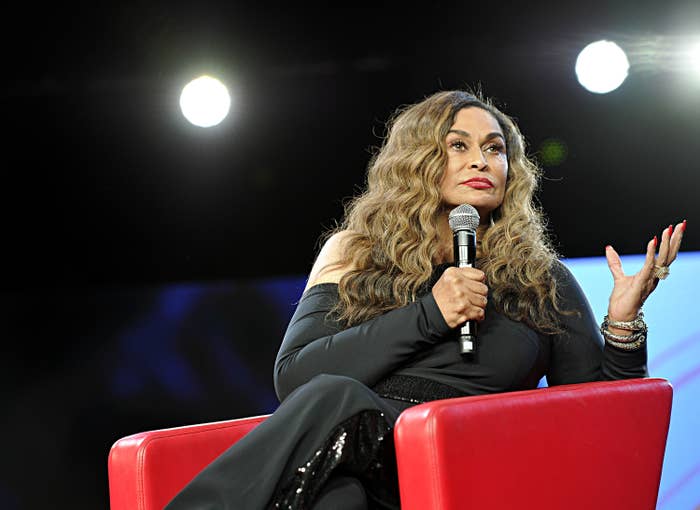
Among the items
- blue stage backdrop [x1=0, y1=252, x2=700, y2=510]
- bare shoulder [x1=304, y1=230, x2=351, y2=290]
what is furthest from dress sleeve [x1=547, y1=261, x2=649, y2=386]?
blue stage backdrop [x1=0, y1=252, x2=700, y2=510]

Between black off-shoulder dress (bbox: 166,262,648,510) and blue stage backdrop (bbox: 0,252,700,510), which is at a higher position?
black off-shoulder dress (bbox: 166,262,648,510)

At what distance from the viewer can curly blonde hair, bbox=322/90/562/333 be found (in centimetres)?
200

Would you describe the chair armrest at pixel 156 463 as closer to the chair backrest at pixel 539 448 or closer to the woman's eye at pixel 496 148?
the chair backrest at pixel 539 448

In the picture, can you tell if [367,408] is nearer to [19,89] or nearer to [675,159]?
[675,159]

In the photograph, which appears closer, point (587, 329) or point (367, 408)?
point (367, 408)

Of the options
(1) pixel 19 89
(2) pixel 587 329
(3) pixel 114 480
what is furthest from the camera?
(1) pixel 19 89

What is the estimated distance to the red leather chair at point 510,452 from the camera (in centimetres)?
138

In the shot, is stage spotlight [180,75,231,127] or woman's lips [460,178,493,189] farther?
stage spotlight [180,75,231,127]

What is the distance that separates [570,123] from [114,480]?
1.87m

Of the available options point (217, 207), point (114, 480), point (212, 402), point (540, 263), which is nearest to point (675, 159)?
point (540, 263)

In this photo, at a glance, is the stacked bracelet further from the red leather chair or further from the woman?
the red leather chair

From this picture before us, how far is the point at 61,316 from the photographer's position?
125 inches

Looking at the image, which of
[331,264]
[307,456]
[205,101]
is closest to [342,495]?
[307,456]

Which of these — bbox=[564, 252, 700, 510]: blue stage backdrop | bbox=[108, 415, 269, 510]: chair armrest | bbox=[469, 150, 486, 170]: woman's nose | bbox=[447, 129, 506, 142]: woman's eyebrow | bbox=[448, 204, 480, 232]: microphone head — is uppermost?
bbox=[447, 129, 506, 142]: woman's eyebrow
